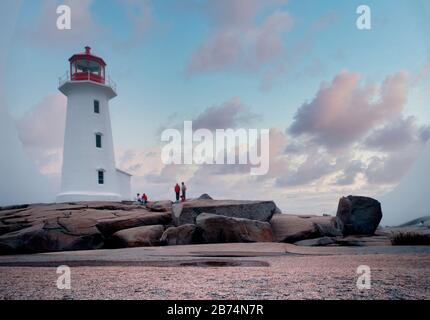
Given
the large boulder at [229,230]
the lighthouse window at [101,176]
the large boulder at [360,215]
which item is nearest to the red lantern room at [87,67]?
the lighthouse window at [101,176]

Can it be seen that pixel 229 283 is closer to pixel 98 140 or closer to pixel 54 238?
pixel 54 238

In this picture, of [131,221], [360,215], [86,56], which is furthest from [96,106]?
[360,215]

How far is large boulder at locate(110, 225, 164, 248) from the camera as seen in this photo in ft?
44.8

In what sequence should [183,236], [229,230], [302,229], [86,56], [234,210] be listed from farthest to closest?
1. [86,56]
2. [234,210]
3. [302,229]
4. [183,236]
5. [229,230]

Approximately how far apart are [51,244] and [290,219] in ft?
34.8

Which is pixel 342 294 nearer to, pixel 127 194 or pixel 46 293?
pixel 46 293

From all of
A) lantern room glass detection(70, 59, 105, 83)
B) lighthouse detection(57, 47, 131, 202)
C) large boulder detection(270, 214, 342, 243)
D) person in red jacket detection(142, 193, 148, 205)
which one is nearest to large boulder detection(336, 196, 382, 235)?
large boulder detection(270, 214, 342, 243)

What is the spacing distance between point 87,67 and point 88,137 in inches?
290

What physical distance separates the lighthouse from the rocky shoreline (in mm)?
9712

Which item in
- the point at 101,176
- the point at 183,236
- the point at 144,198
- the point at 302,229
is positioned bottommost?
the point at 183,236

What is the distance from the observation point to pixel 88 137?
29.4 m

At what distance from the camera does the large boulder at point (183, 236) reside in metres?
13.5
